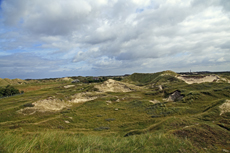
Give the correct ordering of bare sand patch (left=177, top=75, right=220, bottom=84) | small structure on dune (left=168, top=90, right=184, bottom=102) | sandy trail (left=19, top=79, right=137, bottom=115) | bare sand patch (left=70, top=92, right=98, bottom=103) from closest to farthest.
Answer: sandy trail (left=19, top=79, right=137, bottom=115)
small structure on dune (left=168, top=90, right=184, bottom=102)
bare sand patch (left=70, top=92, right=98, bottom=103)
bare sand patch (left=177, top=75, right=220, bottom=84)

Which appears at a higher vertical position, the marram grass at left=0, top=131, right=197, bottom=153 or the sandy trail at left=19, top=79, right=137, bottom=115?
the marram grass at left=0, top=131, right=197, bottom=153

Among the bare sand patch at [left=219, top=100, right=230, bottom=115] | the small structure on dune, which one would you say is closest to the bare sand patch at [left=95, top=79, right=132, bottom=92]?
the small structure on dune

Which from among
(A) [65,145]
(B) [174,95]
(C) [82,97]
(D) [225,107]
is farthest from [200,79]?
(A) [65,145]

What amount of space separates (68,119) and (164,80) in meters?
78.8

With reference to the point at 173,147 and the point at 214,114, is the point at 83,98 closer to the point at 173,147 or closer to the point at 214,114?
the point at 214,114

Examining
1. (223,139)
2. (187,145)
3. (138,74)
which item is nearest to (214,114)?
(223,139)

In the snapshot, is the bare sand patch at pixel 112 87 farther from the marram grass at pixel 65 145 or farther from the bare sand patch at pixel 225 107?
the marram grass at pixel 65 145

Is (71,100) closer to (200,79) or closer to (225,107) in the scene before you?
(225,107)

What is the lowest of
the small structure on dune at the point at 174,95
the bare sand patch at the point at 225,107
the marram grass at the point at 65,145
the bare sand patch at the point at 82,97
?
the bare sand patch at the point at 82,97

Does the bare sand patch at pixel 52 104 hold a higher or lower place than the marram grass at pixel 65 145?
lower

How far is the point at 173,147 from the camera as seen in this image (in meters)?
5.57

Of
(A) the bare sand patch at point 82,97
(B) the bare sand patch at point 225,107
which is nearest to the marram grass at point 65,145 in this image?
(B) the bare sand patch at point 225,107

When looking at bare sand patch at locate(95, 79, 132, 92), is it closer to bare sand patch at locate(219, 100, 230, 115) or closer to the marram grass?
bare sand patch at locate(219, 100, 230, 115)

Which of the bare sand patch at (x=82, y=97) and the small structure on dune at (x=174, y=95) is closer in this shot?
the small structure on dune at (x=174, y=95)
